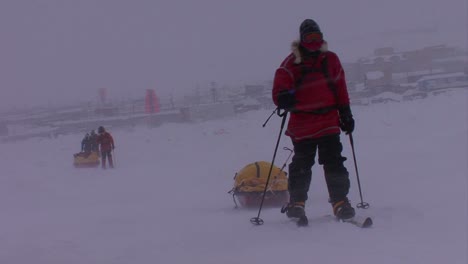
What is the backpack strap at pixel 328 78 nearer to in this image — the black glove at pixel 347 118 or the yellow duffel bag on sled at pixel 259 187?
the black glove at pixel 347 118

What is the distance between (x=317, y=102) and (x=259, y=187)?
1.96m

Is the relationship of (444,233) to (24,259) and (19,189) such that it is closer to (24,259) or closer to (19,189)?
(24,259)

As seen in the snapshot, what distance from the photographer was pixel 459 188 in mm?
6176

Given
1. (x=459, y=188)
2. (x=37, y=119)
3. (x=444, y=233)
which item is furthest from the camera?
(x=37, y=119)

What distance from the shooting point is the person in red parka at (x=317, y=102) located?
15.3 feet

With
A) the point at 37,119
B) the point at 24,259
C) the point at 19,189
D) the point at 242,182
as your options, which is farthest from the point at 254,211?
the point at 37,119

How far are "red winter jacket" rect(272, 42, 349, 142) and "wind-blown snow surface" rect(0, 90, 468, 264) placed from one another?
32.8 inches

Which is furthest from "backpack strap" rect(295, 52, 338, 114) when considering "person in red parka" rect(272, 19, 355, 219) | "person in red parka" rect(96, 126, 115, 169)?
"person in red parka" rect(96, 126, 115, 169)

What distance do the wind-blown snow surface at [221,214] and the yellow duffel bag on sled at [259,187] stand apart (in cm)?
23

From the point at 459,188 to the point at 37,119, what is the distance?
140 ft

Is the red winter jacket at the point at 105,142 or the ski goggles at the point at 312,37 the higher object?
the ski goggles at the point at 312,37

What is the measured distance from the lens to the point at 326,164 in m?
4.91

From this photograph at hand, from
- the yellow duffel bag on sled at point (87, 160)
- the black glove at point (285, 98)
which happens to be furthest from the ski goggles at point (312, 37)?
the yellow duffel bag on sled at point (87, 160)

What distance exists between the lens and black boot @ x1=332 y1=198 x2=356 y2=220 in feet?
15.4
